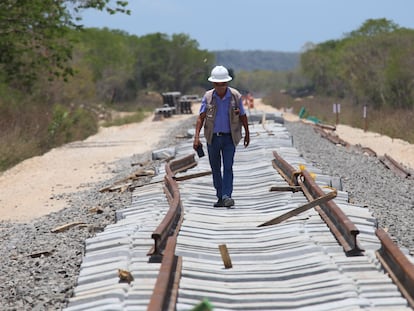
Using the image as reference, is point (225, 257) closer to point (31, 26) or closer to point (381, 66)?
point (31, 26)

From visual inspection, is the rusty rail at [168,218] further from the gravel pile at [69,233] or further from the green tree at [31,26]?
the green tree at [31,26]

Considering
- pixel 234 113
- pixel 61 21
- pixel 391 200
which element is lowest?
pixel 391 200

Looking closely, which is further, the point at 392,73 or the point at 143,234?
the point at 392,73

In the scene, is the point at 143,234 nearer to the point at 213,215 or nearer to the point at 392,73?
the point at 213,215

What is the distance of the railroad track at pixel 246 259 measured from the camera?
600 centimetres

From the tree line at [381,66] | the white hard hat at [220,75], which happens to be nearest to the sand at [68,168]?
the white hard hat at [220,75]

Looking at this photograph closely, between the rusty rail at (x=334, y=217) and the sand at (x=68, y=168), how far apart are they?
5.11 metres

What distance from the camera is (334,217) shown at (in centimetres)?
846

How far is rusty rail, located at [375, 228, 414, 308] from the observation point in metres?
5.90

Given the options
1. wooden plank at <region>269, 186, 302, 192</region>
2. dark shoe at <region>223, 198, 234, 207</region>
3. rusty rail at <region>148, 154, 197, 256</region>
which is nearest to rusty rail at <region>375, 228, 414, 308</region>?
rusty rail at <region>148, 154, 197, 256</region>

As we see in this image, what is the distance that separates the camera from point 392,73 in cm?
5459

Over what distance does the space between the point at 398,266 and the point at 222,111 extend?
13.8ft

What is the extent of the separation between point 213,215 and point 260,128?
53.7 ft

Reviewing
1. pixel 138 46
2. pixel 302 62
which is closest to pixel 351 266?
pixel 138 46
